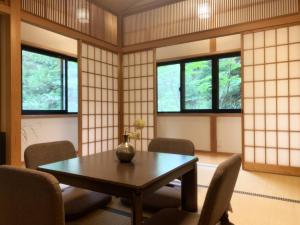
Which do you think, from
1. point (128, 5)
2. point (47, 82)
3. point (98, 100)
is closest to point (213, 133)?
point (98, 100)

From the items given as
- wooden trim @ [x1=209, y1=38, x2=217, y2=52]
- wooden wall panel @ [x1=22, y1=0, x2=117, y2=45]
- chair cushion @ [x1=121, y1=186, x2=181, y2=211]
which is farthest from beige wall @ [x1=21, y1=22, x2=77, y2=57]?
chair cushion @ [x1=121, y1=186, x2=181, y2=211]

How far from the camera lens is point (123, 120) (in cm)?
450

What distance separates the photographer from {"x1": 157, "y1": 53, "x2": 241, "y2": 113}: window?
457 centimetres

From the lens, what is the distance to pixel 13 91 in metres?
2.69

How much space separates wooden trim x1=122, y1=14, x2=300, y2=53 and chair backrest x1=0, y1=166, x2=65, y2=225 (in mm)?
3340

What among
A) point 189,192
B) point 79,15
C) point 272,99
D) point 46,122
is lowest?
point 189,192

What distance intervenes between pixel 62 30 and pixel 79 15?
1.56 ft

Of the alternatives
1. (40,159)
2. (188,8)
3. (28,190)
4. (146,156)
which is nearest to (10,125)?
(40,159)

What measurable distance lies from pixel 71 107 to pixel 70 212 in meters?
3.76

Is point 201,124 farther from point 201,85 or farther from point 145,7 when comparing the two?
point 145,7

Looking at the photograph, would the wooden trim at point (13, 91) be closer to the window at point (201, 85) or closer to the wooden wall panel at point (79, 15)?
the wooden wall panel at point (79, 15)

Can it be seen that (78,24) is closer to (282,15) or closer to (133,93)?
(133,93)

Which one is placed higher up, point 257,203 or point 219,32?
point 219,32

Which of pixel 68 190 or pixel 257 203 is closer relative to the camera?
pixel 68 190
